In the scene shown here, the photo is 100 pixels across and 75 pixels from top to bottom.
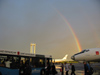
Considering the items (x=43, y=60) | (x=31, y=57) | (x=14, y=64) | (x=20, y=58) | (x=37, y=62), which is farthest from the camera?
(x=43, y=60)

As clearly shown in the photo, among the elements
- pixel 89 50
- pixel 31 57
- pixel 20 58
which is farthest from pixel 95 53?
pixel 20 58

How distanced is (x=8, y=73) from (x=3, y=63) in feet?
2.66

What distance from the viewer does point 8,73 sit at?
8.30 metres

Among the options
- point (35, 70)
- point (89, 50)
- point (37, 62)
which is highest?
point (89, 50)

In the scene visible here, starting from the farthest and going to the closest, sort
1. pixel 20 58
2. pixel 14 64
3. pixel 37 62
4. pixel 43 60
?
pixel 43 60, pixel 37 62, pixel 20 58, pixel 14 64

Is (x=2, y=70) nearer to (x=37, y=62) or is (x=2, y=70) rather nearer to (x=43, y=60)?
(x=37, y=62)

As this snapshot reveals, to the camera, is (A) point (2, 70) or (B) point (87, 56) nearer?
(A) point (2, 70)

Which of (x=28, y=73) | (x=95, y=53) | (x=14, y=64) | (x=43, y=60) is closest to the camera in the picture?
(x=28, y=73)

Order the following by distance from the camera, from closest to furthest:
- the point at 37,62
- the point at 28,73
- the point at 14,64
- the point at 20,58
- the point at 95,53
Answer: the point at 28,73
the point at 14,64
the point at 20,58
the point at 37,62
the point at 95,53

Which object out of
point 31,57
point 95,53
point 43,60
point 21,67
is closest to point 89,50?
point 95,53

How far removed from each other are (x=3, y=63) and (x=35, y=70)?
139 inches

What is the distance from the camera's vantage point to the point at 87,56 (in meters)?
25.0

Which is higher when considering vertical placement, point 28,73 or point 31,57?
point 31,57

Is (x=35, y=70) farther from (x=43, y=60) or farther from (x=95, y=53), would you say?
(x=95, y=53)
